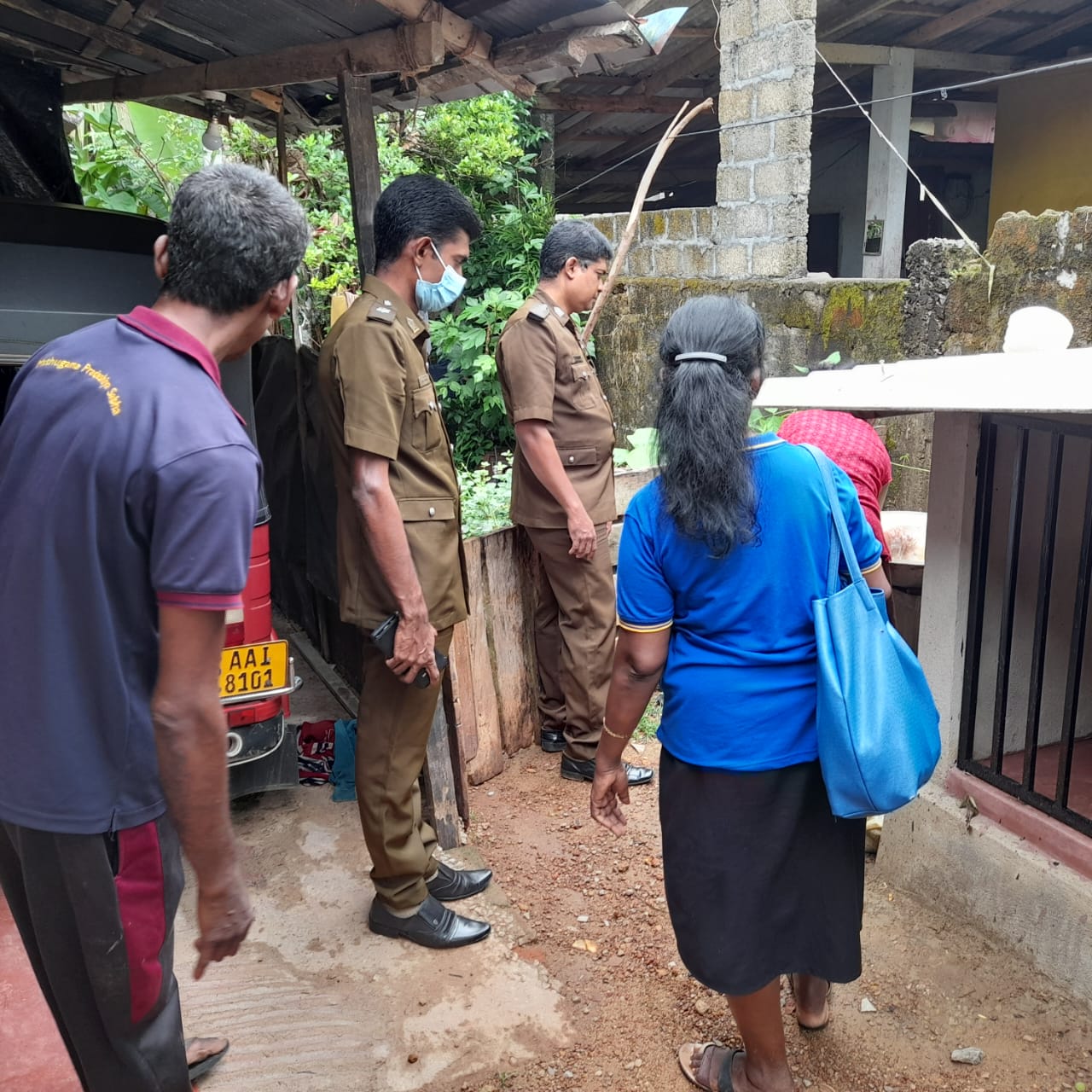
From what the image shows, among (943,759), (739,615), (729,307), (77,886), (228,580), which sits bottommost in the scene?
(943,759)

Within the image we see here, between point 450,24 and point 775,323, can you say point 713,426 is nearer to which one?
point 450,24

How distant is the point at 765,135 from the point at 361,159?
10.7 ft

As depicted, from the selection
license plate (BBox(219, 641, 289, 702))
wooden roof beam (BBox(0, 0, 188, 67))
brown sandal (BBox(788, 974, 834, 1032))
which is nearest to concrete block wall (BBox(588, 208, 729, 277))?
wooden roof beam (BBox(0, 0, 188, 67))

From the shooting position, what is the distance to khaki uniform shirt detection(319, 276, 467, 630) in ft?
8.33

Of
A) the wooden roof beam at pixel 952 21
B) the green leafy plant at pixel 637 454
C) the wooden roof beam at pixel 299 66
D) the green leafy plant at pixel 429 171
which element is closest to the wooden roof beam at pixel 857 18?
the wooden roof beam at pixel 952 21

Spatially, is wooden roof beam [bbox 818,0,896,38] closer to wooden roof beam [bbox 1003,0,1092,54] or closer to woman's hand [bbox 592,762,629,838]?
wooden roof beam [bbox 1003,0,1092,54]

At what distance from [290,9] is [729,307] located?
2261 mm

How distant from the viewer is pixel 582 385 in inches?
153

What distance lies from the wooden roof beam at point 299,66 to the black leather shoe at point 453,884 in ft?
8.88

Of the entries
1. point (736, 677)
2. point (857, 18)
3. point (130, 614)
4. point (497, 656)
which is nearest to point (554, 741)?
point (497, 656)

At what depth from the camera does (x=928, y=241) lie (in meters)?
4.73

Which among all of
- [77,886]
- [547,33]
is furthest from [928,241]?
[77,886]

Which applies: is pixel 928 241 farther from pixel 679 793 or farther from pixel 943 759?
pixel 679 793

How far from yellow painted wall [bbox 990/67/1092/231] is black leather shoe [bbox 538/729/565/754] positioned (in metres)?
7.40
